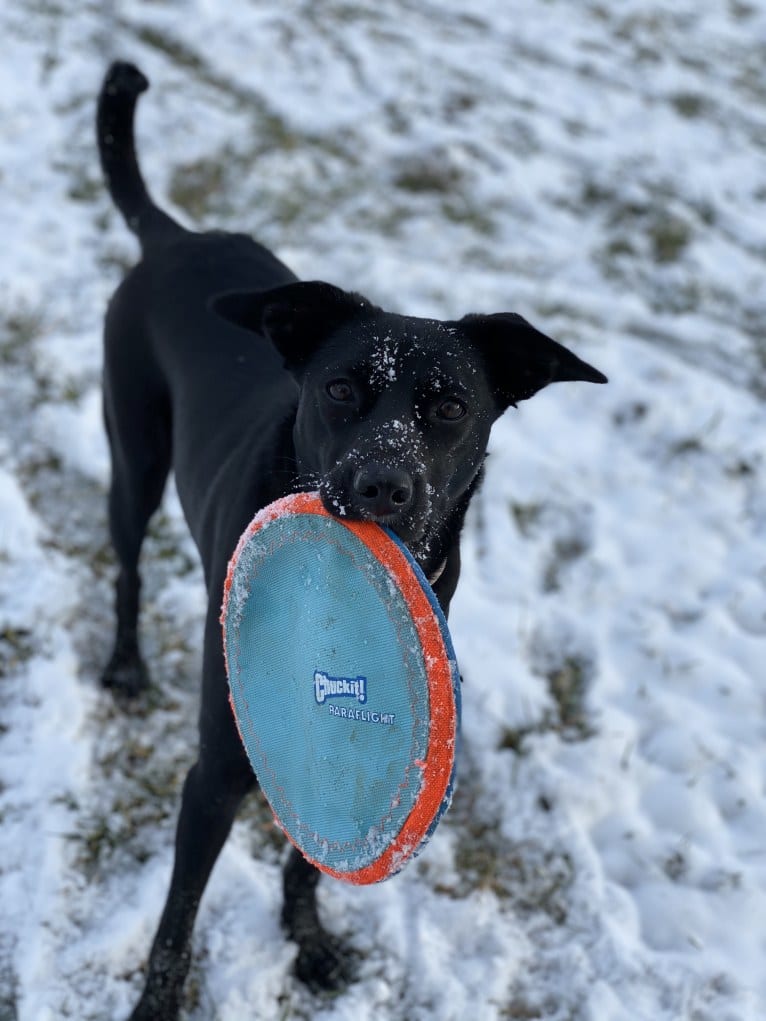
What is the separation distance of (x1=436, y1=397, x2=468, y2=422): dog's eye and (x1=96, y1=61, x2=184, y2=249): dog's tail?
1446mm

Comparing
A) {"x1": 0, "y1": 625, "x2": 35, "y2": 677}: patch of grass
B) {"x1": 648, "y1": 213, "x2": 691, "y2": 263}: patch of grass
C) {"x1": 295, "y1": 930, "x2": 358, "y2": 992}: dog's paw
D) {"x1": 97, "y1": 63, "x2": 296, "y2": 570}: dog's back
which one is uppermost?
{"x1": 97, "y1": 63, "x2": 296, "y2": 570}: dog's back

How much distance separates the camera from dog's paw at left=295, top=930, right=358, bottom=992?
263cm

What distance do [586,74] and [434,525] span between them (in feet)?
25.2

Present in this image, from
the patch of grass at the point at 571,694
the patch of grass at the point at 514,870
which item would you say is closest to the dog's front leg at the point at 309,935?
the patch of grass at the point at 514,870

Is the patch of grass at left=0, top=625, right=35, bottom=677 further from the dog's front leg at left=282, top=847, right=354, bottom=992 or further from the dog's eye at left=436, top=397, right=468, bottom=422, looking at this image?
the dog's eye at left=436, top=397, right=468, bottom=422

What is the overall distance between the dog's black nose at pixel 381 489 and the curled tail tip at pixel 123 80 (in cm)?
193

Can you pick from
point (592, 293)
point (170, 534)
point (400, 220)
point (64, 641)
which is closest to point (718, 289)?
point (592, 293)

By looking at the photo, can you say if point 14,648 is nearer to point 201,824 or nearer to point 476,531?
point 201,824

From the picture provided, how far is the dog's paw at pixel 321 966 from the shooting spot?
2627 mm

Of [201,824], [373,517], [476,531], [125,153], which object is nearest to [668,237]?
[476,531]

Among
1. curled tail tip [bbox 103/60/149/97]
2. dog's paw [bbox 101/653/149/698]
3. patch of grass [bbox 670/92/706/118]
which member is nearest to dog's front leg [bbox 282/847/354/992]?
dog's paw [bbox 101/653/149/698]

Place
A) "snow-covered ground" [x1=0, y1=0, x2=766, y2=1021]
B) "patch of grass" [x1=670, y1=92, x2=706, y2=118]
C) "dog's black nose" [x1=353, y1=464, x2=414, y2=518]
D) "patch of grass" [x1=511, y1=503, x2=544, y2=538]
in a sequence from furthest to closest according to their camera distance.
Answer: "patch of grass" [x1=670, y1=92, x2=706, y2=118] → "patch of grass" [x1=511, y1=503, x2=544, y2=538] → "snow-covered ground" [x1=0, y1=0, x2=766, y2=1021] → "dog's black nose" [x1=353, y1=464, x2=414, y2=518]

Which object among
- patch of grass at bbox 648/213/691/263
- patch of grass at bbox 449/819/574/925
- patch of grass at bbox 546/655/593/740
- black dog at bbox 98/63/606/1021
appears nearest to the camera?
black dog at bbox 98/63/606/1021

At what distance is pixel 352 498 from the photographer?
76.5 inches
